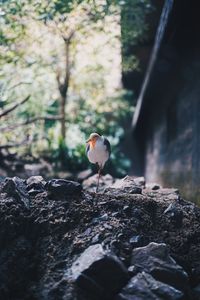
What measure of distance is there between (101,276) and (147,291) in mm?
297

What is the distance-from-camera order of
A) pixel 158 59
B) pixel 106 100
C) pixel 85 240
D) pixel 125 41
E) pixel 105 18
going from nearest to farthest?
1. pixel 85 240
2. pixel 105 18
3. pixel 158 59
4. pixel 125 41
5. pixel 106 100

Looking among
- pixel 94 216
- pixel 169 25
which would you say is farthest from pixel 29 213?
pixel 169 25

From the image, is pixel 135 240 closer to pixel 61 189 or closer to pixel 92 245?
pixel 92 245

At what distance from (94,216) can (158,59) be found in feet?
13.4

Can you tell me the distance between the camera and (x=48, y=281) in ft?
9.38

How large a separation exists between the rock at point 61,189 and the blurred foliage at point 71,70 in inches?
101

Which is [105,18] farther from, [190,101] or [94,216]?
[94,216]

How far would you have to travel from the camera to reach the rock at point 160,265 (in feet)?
9.37

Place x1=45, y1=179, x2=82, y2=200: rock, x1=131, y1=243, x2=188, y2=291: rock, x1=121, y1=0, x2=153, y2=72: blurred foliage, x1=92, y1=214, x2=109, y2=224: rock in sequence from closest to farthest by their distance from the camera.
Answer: x1=131, y1=243, x2=188, y2=291: rock < x1=92, y1=214, x2=109, y2=224: rock < x1=45, y1=179, x2=82, y2=200: rock < x1=121, y1=0, x2=153, y2=72: blurred foliage

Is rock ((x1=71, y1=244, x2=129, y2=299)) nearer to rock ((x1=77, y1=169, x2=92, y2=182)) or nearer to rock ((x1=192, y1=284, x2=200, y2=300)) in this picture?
rock ((x1=192, y1=284, x2=200, y2=300))

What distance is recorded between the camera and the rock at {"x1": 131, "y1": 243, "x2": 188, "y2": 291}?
286cm

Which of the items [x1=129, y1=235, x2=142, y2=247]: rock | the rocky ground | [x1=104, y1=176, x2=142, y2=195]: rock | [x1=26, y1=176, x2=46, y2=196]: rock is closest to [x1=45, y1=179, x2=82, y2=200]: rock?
the rocky ground

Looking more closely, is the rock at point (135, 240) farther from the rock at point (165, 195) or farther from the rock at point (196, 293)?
the rock at point (165, 195)

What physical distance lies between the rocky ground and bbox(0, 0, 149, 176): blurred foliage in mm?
2734
